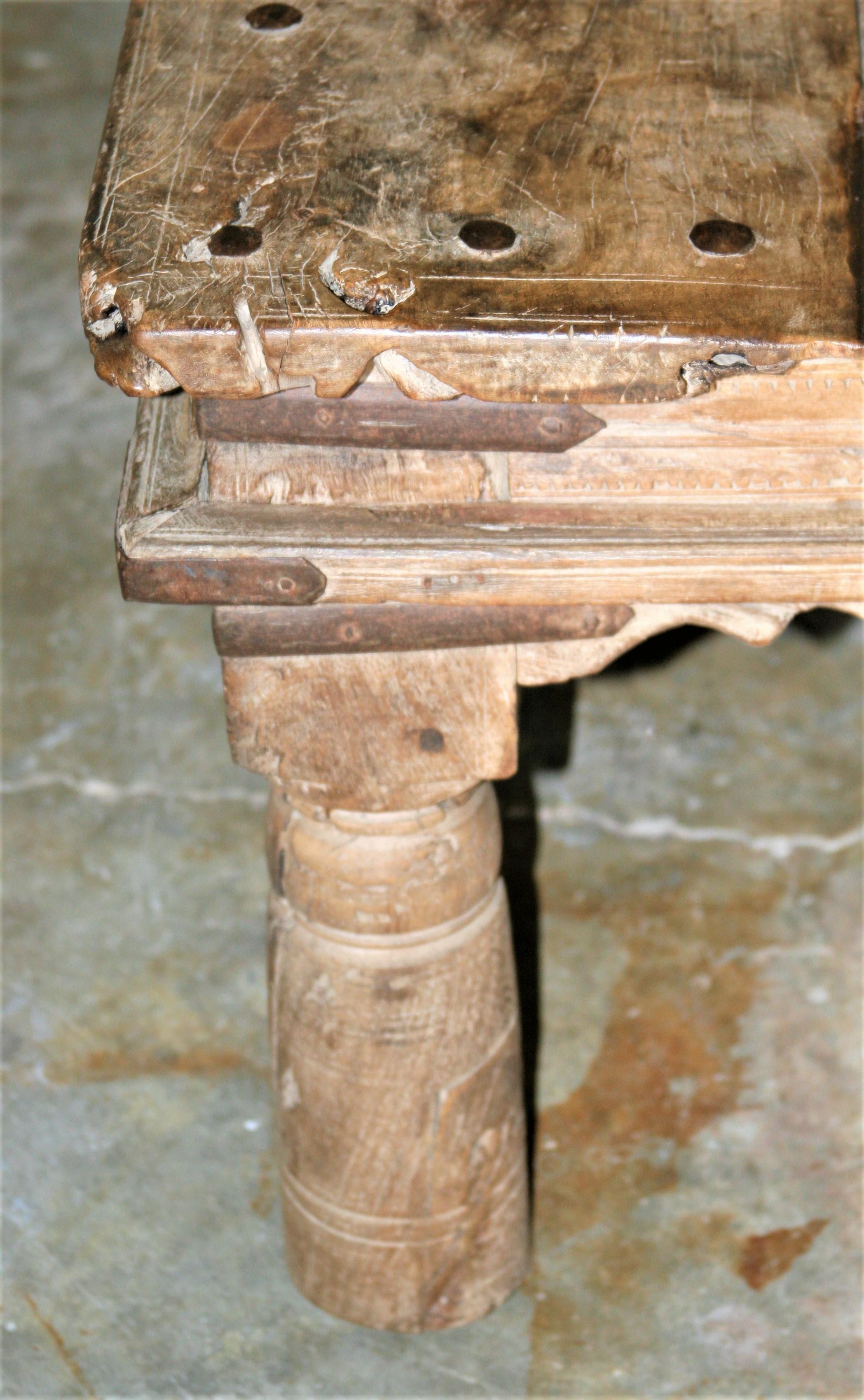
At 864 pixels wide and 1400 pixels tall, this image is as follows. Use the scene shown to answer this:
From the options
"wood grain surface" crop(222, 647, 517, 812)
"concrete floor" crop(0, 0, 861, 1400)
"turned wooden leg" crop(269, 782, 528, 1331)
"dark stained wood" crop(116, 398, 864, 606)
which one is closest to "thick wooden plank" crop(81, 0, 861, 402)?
"dark stained wood" crop(116, 398, 864, 606)

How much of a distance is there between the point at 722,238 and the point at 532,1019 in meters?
0.98

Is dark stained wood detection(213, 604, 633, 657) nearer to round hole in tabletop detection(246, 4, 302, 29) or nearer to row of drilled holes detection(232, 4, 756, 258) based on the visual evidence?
row of drilled holes detection(232, 4, 756, 258)

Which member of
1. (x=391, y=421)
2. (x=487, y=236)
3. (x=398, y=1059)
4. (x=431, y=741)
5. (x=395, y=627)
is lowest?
(x=398, y=1059)

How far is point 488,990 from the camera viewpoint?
1412 mm

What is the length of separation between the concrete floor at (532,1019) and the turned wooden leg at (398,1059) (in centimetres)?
11

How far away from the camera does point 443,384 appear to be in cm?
110

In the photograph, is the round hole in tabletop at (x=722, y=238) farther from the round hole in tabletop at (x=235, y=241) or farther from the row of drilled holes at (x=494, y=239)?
the round hole in tabletop at (x=235, y=241)

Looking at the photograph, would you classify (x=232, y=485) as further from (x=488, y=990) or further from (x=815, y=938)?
(x=815, y=938)

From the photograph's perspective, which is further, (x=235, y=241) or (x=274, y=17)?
(x=274, y=17)

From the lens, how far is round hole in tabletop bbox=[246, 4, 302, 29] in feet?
4.43

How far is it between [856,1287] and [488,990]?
500 millimetres

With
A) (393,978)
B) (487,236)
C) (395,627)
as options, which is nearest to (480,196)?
(487,236)

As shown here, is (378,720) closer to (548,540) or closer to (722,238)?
(548,540)

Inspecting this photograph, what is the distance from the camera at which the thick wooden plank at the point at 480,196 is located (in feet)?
3.52
